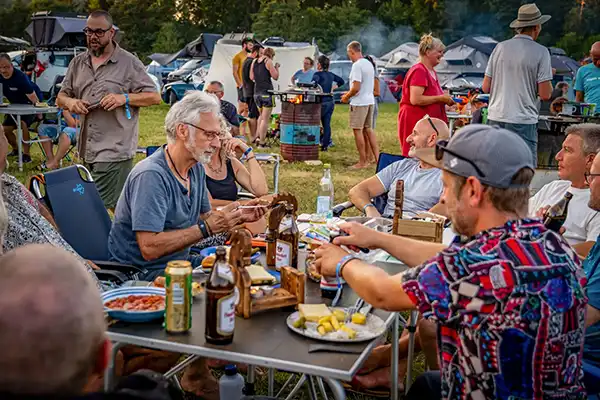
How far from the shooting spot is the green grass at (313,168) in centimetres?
855

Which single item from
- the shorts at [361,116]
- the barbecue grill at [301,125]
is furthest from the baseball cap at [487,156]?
the barbecue grill at [301,125]

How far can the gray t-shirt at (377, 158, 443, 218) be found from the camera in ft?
15.6

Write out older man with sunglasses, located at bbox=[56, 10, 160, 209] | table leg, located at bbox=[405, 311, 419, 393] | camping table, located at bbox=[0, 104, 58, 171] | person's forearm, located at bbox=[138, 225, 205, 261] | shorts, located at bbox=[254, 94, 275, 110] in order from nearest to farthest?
person's forearm, located at bbox=[138, 225, 205, 261]
table leg, located at bbox=[405, 311, 419, 393]
older man with sunglasses, located at bbox=[56, 10, 160, 209]
camping table, located at bbox=[0, 104, 58, 171]
shorts, located at bbox=[254, 94, 275, 110]

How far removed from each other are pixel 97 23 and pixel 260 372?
2.89m

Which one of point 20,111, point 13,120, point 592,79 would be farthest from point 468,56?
point 20,111

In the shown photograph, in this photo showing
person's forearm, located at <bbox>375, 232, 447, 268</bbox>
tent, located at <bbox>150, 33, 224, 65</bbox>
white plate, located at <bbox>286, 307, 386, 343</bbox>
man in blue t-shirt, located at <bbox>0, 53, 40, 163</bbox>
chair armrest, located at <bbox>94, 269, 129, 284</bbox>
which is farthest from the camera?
tent, located at <bbox>150, 33, 224, 65</bbox>

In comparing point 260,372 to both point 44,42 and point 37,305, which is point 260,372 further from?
point 44,42

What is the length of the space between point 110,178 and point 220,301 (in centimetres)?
348

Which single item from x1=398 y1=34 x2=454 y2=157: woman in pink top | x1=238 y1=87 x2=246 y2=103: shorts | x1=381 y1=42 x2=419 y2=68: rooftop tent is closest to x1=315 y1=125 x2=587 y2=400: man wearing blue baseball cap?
x1=398 y1=34 x2=454 y2=157: woman in pink top

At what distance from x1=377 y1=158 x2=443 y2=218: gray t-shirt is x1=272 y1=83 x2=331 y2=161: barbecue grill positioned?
6344mm

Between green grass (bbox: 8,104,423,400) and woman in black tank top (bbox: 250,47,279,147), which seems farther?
woman in black tank top (bbox: 250,47,279,147)

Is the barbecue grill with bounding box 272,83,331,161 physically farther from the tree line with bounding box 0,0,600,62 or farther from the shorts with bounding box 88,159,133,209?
the tree line with bounding box 0,0,600,62

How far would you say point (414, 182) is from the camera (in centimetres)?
484

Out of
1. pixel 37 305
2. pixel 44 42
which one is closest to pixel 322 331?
pixel 37 305
